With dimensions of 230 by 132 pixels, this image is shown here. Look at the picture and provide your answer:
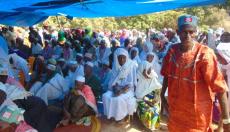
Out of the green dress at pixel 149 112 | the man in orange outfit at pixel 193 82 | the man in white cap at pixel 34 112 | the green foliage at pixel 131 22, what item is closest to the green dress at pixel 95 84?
the green dress at pixel 149 112

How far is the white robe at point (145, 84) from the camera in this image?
7.58 meters

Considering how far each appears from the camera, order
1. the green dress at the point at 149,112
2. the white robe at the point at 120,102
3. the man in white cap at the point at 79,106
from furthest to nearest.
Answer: the green dress at the point at 149,112 < the white robe at the point at 120,102 < the man in white cap at the point at 79,106

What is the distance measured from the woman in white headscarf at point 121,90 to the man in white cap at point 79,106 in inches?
19.7

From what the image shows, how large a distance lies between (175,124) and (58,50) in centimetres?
826

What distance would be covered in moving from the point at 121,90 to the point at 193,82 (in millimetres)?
3857

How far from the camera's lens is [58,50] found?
11.6 meters

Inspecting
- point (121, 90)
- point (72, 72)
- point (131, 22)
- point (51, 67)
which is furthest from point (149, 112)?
point (131, 22)

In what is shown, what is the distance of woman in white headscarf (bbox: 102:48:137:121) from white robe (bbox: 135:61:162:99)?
137mm

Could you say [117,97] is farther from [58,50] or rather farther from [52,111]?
[58,50]

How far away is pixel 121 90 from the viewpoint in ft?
23.9

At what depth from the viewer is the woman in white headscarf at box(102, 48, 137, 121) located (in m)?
7.02

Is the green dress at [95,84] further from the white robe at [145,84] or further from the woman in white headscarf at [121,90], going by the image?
the white robe at [145,84]

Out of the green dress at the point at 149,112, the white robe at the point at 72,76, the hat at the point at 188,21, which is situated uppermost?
the hat at the point at 188,21

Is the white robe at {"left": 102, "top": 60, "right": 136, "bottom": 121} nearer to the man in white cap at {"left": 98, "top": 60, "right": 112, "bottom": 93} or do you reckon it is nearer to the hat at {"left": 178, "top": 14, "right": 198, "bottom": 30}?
the man in white cap at {"left": 98, "top": 60, "right": 112, "bottom": 93}
